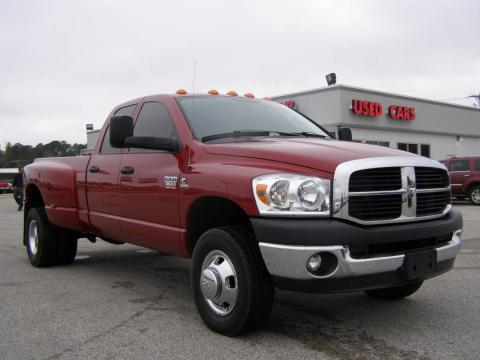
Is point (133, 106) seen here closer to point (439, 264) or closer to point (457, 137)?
point (439, 264)

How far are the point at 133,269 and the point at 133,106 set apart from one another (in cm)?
216

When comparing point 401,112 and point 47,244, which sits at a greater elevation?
point 401,112

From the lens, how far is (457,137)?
102 feet

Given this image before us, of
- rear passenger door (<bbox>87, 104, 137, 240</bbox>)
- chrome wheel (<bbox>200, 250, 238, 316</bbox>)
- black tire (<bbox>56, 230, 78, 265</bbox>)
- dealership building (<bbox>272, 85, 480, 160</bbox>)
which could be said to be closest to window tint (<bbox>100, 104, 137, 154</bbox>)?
rear passenger door (<bbox>87, 104, 137, 240</bbox>)

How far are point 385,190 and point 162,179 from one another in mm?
1838

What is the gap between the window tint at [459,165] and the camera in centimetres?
1707

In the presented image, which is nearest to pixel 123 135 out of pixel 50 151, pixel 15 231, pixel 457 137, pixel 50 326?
pixel 50 326

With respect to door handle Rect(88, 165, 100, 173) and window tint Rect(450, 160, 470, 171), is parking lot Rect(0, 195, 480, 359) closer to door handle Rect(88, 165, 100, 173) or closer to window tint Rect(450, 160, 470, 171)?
door handle Rect(88, 165, 100, 173)

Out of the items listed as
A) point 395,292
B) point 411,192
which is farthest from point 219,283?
point 395,292

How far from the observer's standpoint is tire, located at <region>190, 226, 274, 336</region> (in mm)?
3449

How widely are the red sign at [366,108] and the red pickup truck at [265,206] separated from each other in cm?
1898

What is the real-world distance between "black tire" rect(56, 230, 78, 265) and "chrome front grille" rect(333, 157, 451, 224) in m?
4.42

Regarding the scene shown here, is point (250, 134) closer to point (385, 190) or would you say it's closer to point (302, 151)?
point (302, 151)

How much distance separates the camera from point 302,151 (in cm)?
354
